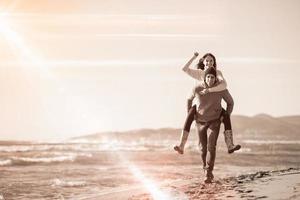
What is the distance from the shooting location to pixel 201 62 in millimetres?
3129

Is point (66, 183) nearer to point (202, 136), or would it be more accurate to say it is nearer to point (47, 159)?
point (47, 159)

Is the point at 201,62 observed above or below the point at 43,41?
below

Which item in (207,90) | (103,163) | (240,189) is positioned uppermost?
(207,90)

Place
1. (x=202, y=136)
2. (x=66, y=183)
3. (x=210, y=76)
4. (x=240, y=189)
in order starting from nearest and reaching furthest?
(x=210, y=76) < (x=202, y=136) < (x=240, y=189) < (x=66, y=183)

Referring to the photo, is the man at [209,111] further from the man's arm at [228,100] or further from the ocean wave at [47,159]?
the ocean wave at [47,159]

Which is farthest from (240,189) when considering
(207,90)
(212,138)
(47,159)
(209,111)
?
(47,159)

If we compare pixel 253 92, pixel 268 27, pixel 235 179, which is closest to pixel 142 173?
pixel 235 179

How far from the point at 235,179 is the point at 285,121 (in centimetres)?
55

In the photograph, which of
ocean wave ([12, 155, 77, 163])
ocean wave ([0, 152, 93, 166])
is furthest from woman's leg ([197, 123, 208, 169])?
ocean wave ([12, 155, 77, 163])

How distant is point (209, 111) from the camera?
311 cm

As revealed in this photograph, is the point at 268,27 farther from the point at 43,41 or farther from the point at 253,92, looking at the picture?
the point at 43,41

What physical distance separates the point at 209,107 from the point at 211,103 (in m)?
0.02

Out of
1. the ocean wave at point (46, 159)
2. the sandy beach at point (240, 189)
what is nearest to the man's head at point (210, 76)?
the sandy beach at point (240, 189)

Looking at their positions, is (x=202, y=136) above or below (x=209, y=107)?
below
